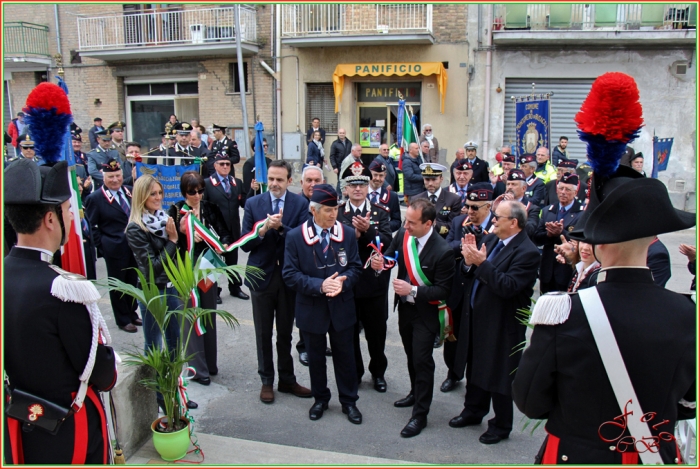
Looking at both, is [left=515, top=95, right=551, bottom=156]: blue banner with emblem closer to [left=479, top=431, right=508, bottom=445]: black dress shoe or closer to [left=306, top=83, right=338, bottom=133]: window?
[left=479, top=431, right=508, bottom=445]: black dress shoe

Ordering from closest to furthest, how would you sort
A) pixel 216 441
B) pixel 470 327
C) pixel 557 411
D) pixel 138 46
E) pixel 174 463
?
pixel 557 411
pixel 174 463
pixel 216 441
pixel 470 327
pixel 138 46

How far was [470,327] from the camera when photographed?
4.49 metres

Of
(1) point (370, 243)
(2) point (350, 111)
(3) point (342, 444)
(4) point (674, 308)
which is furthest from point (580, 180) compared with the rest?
(2) point (350, 111)

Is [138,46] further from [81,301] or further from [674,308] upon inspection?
[674,308]

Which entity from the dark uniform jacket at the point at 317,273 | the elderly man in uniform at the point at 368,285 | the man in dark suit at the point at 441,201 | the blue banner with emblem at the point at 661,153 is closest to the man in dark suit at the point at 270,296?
the dark uniform jacket at the point at 317,273

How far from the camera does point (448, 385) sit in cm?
532

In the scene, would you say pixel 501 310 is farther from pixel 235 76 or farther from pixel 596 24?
pixel 235 76

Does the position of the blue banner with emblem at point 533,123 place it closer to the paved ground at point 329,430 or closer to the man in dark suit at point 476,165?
the man in dark suit at point 476,165

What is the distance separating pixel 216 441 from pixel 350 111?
15067 mm

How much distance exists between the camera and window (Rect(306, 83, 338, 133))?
18531 mm

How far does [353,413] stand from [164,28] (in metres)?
18.4

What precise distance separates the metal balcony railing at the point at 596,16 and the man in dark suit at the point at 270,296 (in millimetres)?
13952

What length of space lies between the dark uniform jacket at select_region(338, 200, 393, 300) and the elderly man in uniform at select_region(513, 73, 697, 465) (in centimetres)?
274

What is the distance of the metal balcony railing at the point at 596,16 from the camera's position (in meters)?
15.9
